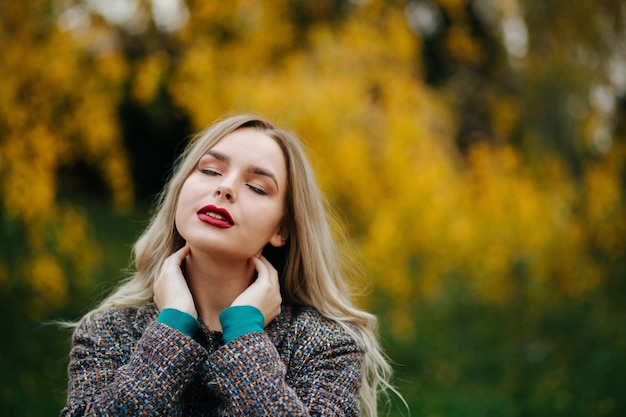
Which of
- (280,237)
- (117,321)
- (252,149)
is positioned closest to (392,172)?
(280,237)

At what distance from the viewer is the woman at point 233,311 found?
1502mm

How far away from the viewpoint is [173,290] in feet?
5.36

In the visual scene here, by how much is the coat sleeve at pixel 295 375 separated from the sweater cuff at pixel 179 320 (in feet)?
0.31

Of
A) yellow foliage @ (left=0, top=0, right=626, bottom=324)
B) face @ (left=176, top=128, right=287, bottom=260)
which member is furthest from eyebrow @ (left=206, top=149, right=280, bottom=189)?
yellow foliage @ (left=0, top=0, right=626, bottom=324)

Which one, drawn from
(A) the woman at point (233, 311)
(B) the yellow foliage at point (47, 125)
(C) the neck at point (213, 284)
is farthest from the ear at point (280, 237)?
(B) the yellow foliage at point (47, 125)

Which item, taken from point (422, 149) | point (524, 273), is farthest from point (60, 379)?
point (524, 273)

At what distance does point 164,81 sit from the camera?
5.10 metres

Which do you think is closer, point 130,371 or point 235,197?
point 130,371

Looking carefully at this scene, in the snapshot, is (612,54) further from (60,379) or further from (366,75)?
(60,379)

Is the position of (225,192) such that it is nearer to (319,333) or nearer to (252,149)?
(252,149)

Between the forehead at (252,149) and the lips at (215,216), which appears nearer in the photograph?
the lips at (215,216)

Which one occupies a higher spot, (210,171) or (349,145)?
(210,171)

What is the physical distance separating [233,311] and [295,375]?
→ 9.3 inches

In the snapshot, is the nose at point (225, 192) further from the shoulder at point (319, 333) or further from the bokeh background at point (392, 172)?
the bokeh background at point (392, 172)
